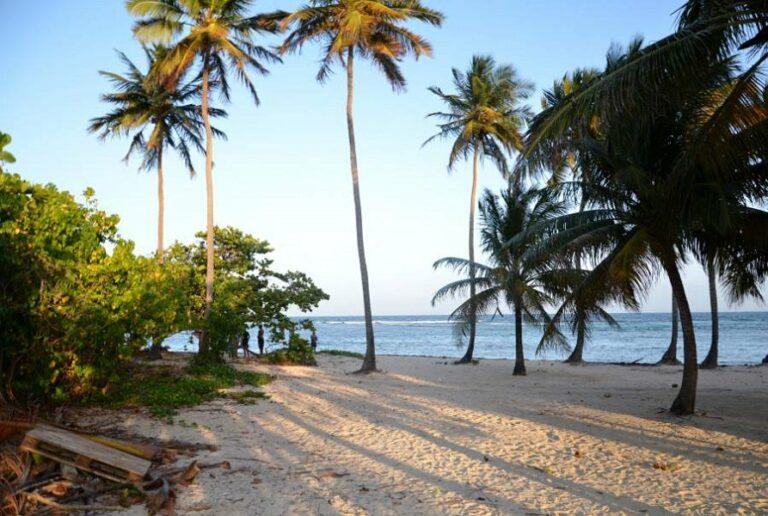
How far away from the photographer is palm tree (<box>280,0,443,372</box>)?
16.4 meters

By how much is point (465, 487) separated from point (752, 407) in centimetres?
842

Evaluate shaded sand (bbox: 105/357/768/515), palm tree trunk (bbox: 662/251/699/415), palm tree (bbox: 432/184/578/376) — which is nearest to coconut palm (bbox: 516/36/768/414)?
palm tree trunk (bbox: 662/251/699/415)

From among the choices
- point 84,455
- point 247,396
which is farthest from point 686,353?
point 84,455

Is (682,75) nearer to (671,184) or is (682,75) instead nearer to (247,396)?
(671,184)

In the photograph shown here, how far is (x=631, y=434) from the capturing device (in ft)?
28.1

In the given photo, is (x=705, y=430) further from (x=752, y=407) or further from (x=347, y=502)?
(x=347, y=502)

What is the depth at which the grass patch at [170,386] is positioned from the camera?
9.86 m

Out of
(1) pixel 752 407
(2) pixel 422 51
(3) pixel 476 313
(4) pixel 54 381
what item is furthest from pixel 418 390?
(2) pixel 422 51

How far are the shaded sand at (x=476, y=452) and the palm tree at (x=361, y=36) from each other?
7.38m

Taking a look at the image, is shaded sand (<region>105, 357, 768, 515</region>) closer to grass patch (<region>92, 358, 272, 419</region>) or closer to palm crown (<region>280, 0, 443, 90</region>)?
grass patch (<region>92, 358, 272, 419</region>)

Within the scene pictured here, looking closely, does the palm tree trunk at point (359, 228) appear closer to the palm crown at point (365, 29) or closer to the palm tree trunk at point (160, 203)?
the palm crown at point (365, 29)

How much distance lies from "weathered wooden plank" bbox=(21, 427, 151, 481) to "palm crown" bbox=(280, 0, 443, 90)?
13675mm

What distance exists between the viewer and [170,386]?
39.0 ft

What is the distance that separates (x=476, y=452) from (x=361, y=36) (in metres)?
13.8
